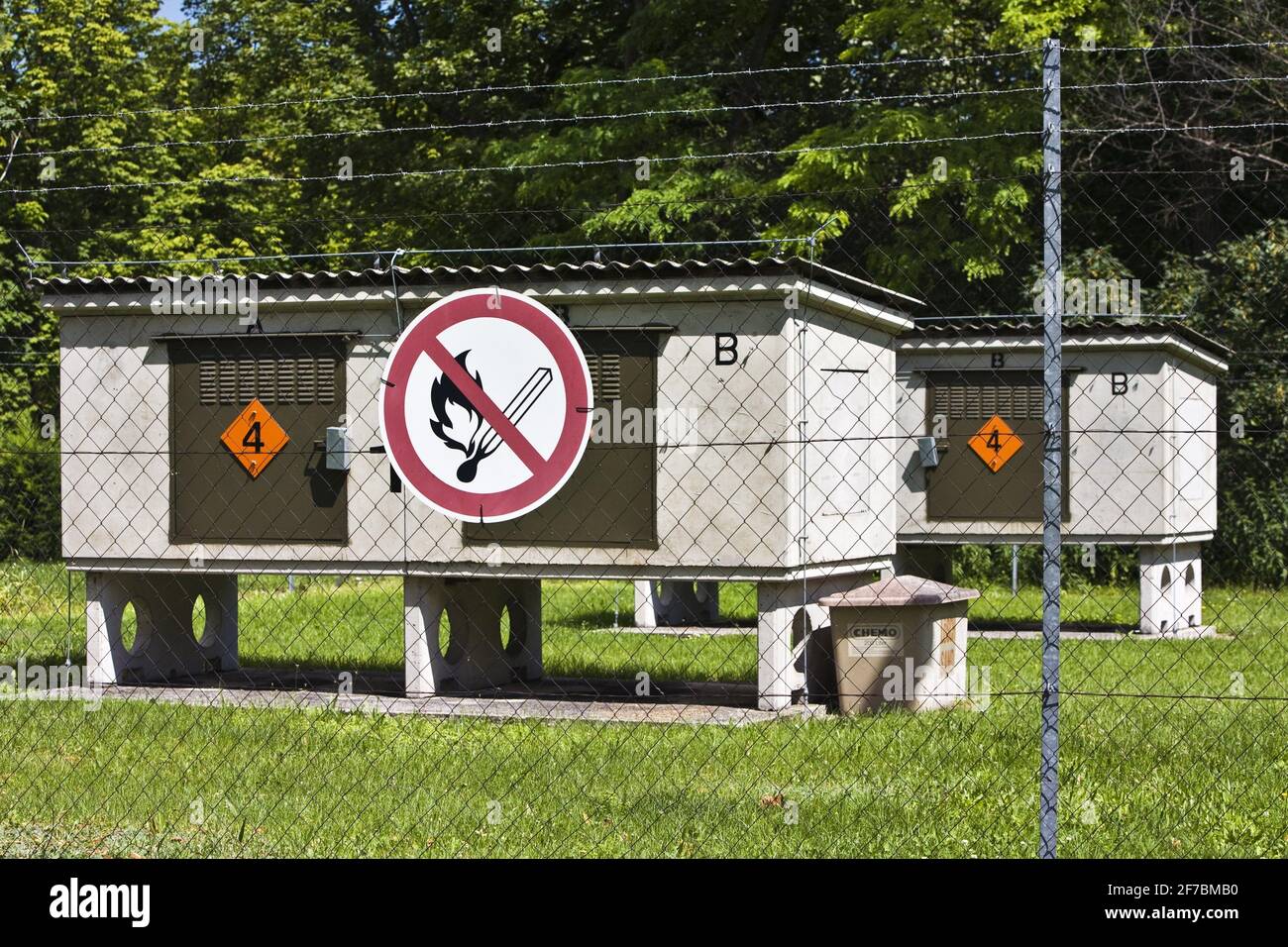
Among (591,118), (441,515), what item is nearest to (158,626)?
(441,515)

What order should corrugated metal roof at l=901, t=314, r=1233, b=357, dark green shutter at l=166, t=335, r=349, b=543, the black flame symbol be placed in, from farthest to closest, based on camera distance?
corrugated metal roof at l=901, t=314, r=1233, b=357 → dark green shutter at l=166, t=335, r=349, b=543 → the black flame symbol

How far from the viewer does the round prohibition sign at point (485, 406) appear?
10000mm

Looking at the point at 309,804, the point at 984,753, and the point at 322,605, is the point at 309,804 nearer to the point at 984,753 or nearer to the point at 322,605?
the point at 984,753

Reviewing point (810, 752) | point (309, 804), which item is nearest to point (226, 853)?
point (309, 804)

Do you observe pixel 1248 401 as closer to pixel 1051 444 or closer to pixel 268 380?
pixel 268 380

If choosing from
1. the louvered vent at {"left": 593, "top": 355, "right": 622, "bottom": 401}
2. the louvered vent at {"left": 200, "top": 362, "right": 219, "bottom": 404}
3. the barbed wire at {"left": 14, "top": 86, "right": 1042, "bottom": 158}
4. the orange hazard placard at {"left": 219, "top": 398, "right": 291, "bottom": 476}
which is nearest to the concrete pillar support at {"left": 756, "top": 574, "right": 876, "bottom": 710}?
the louvered vent at {"left": 593, "top": 355, "right": 622, "bottom": 401}

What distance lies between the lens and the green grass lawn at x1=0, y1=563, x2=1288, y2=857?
7527 mm

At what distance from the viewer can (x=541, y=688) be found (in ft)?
43.7

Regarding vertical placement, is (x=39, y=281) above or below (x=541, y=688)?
above

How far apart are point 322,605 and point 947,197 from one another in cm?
1188

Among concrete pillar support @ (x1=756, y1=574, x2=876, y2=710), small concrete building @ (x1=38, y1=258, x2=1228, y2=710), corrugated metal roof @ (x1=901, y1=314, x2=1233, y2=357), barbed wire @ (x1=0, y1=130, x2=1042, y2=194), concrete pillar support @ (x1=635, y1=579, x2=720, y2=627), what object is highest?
barbed wire @ (x1=0, y1=130, x2=1042, y2=194)

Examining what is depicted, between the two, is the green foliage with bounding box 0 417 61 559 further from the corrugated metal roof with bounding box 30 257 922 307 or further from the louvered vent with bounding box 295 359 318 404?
the louvered vent with bounding box 295 359 318 404

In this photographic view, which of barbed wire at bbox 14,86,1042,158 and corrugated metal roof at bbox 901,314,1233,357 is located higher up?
barbed wire at bbox 14,86,1042,158

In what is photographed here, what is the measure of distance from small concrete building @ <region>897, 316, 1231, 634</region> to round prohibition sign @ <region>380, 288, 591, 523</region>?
7710mm
